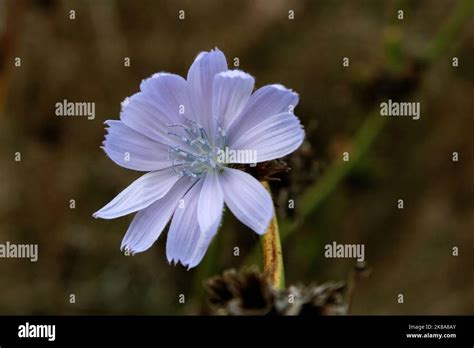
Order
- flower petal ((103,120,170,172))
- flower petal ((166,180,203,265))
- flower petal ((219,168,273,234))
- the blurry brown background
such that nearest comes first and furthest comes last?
flower petal ((219,168,273,234))
flower petal ((166,180,203,265))
flower petal ((103,120,170,172))
the blurry brown background

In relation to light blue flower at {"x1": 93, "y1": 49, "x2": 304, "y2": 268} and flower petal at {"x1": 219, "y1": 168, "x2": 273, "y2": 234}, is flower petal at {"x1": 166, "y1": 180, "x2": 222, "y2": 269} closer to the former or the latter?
light blue flower at {"x1": 93, "y1": 49, "x2": 304, "y2": 268}

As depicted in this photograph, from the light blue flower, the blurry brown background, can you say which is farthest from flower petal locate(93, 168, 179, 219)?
the blurry brown background

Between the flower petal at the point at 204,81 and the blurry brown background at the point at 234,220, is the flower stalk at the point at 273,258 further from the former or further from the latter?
the blurry brown background at the point at 234,220

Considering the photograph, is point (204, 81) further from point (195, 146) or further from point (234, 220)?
point (234, 220)

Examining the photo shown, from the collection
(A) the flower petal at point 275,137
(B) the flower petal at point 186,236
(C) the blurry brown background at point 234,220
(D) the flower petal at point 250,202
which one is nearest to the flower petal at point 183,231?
(B) the flower petal at point 186,236

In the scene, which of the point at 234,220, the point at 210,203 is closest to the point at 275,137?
the point at 210,203

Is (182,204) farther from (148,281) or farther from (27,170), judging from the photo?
(27,170)
